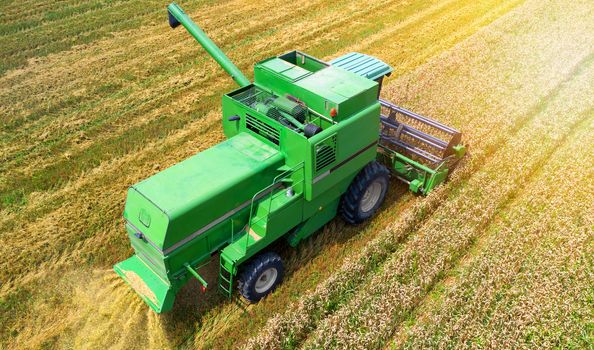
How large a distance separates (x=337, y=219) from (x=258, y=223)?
2130 millimetres

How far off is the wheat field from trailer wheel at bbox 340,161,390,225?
234 mm

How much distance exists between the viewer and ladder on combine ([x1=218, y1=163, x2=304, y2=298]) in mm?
6336

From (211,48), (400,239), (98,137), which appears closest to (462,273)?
(400,239)

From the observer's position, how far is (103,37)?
1502 cm

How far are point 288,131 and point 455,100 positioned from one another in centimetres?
616

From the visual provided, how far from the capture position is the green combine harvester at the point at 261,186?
6.07 m

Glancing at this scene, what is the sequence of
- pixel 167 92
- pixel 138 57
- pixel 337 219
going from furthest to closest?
pixel 138 57 < pixel 167 92 < pixel 337 219

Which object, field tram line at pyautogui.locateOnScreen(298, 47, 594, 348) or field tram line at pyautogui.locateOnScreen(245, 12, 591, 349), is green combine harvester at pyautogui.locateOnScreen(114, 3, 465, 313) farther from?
field tram line at pyautogui.locateOnScreen(298, 47, 594, 348)

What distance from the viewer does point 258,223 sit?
6.59 m

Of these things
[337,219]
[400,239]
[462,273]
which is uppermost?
[462,273]

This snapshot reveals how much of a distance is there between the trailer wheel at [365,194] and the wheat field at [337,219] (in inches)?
9.2

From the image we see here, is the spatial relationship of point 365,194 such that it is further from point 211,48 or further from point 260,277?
point 211,48

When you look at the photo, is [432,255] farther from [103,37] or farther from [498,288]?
[103,37]

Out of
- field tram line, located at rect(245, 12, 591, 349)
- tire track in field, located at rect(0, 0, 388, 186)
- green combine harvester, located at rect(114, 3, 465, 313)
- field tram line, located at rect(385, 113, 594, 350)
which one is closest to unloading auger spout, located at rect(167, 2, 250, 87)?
green combine harvester, located at rect(114, 3, 465, 313)
